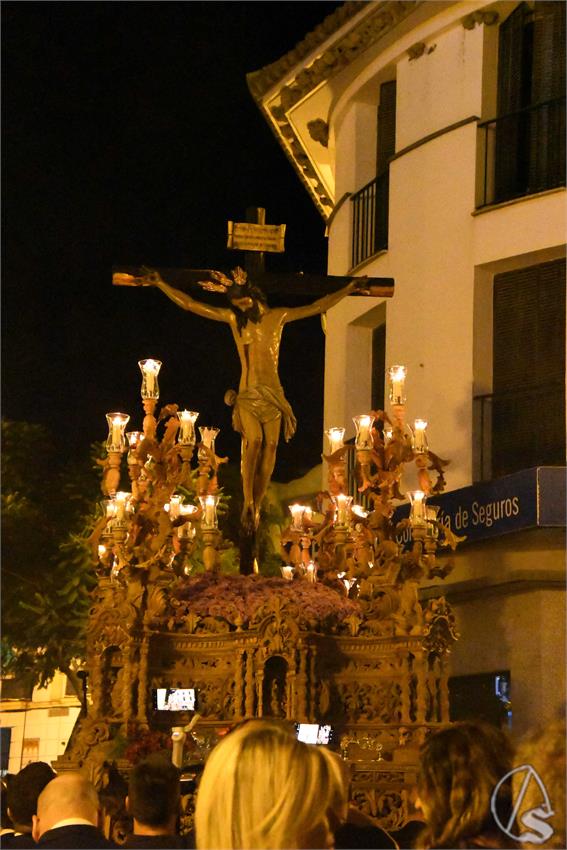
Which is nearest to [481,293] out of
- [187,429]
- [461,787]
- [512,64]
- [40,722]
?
[512,64]

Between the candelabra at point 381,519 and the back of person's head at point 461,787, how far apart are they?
7.04m

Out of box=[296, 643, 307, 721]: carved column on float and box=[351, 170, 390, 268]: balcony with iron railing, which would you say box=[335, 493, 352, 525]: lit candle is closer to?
box=[296, 643, 307, 721]: carved column on float

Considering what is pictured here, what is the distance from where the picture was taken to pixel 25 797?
6277 mm

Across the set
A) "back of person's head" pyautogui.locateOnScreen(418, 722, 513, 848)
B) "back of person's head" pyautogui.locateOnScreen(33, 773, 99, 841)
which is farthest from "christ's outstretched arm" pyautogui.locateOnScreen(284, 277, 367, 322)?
"back of person's head" pyautogui.locateOnScreen(418, 722, 513, 848)

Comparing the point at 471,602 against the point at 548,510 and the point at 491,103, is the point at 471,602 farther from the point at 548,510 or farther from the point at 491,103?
the point at 491,103

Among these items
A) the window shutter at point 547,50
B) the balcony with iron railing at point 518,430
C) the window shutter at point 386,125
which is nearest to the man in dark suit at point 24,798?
the balcony with iron railing at point 518,430

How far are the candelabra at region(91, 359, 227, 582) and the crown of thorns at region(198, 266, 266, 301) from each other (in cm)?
142

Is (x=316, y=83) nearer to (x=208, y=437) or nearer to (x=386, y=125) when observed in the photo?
(x=386, y=125)

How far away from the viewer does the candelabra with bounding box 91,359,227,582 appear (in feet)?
36.8

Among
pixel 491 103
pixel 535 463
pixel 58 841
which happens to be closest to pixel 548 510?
pixel 535 463

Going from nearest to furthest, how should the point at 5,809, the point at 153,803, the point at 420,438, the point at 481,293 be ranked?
the point at 153,803, the point at 5,809, the point at 420,438, the point at 481,293

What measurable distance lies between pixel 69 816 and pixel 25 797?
42.5 inches

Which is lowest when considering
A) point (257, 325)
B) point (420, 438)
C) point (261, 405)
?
point (420, 438)

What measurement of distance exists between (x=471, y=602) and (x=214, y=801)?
536 inches
